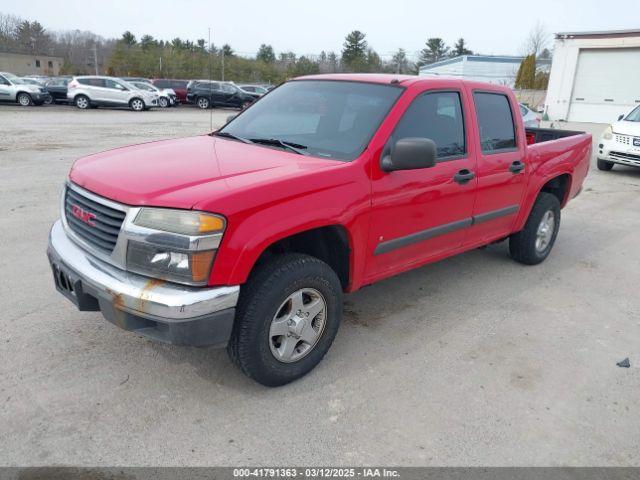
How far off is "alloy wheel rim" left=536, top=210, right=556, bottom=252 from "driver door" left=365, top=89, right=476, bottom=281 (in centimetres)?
150

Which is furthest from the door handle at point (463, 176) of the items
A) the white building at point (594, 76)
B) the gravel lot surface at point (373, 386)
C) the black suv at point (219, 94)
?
the white building at point (594, 76)

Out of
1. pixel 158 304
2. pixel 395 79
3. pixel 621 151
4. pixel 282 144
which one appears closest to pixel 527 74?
pixel 621 151

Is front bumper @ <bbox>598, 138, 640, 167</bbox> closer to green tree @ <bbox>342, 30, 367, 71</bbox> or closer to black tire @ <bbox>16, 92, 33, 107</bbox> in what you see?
black tire @ <bbox>16, 92, 33, 107</bbox>

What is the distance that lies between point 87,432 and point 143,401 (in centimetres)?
34

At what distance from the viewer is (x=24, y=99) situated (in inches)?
950

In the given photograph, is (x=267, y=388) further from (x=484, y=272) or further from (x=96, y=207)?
(x=484, y=272)

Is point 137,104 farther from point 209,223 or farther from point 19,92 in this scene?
point 209,223

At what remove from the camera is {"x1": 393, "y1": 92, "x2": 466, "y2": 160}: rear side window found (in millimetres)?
3621

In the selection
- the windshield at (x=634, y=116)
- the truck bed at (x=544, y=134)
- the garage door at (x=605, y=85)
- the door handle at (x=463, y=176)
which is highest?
the garage door at (x=605, y=85)

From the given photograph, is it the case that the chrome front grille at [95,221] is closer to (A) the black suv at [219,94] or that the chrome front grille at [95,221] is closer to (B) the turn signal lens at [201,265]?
(B) the turn signal lens at [201,265]

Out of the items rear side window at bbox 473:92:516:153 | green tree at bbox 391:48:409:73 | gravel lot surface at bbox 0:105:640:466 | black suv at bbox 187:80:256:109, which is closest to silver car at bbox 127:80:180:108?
black suv at bbox 187:80:256:109

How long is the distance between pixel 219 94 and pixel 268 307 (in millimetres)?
27664

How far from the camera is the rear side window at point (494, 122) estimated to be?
431 cm

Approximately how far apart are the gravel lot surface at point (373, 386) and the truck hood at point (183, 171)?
3.74 ft
